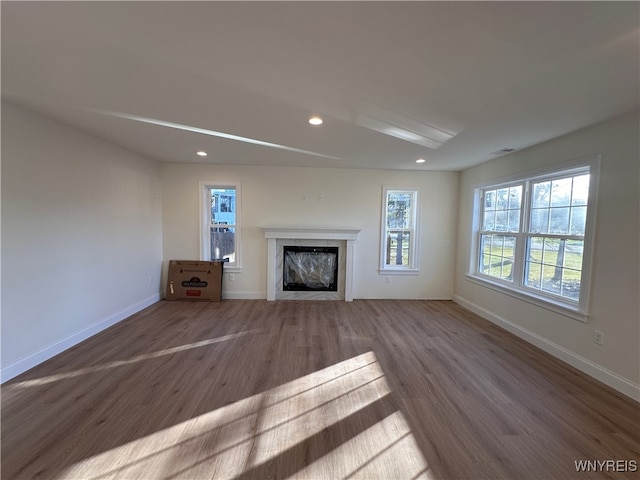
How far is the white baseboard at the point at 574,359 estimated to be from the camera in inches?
87.1

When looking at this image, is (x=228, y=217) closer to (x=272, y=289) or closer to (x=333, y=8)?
(x=272, y=289)

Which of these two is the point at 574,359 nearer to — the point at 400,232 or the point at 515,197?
the point at 515,197

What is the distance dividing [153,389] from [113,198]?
257 centimetres

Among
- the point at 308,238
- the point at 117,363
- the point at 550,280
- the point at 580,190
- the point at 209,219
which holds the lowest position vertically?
the point at 117,363

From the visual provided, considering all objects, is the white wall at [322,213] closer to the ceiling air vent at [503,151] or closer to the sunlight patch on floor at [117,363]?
the ceiling air vent at [503,151]

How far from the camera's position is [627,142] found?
2.29 m

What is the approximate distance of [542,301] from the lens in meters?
3.05

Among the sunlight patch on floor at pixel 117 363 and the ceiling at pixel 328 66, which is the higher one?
the ceiling at pixel 328 66

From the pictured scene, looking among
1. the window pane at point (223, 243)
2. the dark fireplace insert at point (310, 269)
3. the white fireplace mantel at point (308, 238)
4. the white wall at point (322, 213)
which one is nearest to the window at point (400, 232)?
the white wall at point (322, 213)

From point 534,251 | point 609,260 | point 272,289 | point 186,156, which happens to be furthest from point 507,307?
point 186,156

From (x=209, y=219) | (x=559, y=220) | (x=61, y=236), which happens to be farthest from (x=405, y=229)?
Answer: (x=61, y=236)

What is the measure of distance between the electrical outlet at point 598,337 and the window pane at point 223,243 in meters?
4.79

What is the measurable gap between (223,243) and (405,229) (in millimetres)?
3373

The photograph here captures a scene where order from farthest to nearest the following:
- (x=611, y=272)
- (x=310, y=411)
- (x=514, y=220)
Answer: (x=514, y=220) → (x=611, y=272) → (x=310, y=411)
